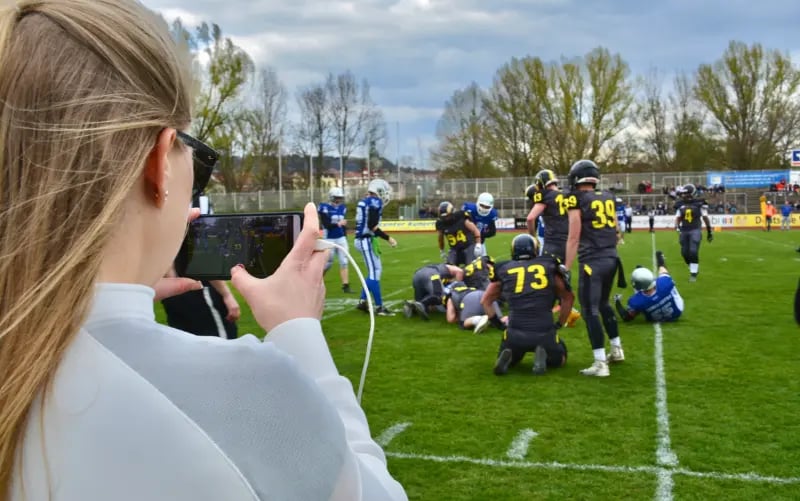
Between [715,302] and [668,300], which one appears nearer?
[668,300]

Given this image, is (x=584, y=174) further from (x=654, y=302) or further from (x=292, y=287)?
(x=292, y=287)

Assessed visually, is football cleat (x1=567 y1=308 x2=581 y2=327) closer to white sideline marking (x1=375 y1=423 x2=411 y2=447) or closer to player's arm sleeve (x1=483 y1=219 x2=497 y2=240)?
white sideline marking (x1=375 y1=423 x2=411 y2=447)

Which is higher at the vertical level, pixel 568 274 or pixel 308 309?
pixel 308 309

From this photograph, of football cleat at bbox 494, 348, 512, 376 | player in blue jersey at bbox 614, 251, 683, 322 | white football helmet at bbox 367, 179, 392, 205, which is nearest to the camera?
football cleat at bbox 494, 348, 512, 376

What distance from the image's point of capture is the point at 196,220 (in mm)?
1688

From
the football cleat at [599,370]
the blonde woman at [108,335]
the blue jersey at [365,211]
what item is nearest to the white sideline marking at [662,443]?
the football cleat at [599,370]

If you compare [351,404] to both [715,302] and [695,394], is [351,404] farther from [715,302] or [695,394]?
[715,302]

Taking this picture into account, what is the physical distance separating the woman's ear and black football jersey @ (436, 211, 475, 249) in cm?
1255

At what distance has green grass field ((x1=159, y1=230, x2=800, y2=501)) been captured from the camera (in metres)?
4.62

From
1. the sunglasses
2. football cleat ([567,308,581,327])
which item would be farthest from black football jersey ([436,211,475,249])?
the sunglasses

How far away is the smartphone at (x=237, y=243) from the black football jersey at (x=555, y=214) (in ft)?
33.9

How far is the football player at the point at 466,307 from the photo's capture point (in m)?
10.2

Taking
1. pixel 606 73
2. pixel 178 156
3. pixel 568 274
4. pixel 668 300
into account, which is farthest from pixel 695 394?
pixel 606 73

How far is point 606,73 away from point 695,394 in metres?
61.6
